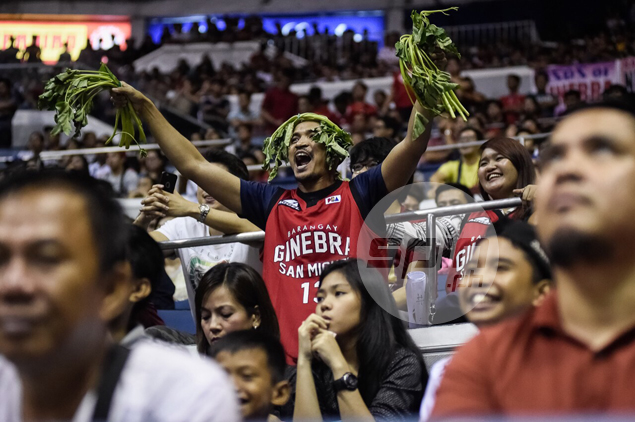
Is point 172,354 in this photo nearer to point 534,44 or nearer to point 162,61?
point 534,44

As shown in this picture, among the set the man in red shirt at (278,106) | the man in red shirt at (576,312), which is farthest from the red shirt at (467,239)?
the man in red shirt at (278,106)

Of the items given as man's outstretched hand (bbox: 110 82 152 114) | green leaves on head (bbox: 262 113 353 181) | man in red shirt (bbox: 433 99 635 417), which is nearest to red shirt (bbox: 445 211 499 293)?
green leaves on head (bbox: 262 113 353 181)

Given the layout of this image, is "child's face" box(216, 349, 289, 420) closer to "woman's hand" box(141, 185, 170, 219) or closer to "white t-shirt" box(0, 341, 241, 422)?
"white t-shirt" box(0, 341, 241, 422)

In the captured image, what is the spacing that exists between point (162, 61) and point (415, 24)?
15984 mm

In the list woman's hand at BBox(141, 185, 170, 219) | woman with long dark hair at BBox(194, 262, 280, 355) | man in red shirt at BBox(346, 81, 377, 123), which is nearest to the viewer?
woman with long dark hair at BBox(194, 262, 280, 355)

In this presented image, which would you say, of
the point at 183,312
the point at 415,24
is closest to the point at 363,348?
the point at 415,24

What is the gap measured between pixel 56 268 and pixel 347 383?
165 centimetres

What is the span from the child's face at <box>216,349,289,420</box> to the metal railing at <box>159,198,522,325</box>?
1355 millimetres

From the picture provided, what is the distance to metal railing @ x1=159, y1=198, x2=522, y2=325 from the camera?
145 inches

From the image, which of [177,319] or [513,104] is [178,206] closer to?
[177,319]

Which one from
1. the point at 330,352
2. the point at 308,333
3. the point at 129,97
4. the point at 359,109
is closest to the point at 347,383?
the point at 330,352

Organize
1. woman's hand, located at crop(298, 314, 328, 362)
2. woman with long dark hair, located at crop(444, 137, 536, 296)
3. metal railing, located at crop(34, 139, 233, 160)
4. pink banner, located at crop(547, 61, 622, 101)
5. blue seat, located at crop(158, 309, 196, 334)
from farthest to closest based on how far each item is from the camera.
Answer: pink banner, located at crop(547, 61, 622, 101), metal railing, located at crop(34, 139, 233, 160), blue seat, located at crop(158, 309, 196, 334), woman with long dark hair, located at crop(444, 137, 536, 296), woman's hand, located at crop(298, 314, 328, 362)

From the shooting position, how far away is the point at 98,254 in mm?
1407

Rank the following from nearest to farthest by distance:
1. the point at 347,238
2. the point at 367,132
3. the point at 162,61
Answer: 1. the point at 347,238
2. the point at 367,132
3. the point at 162,61
